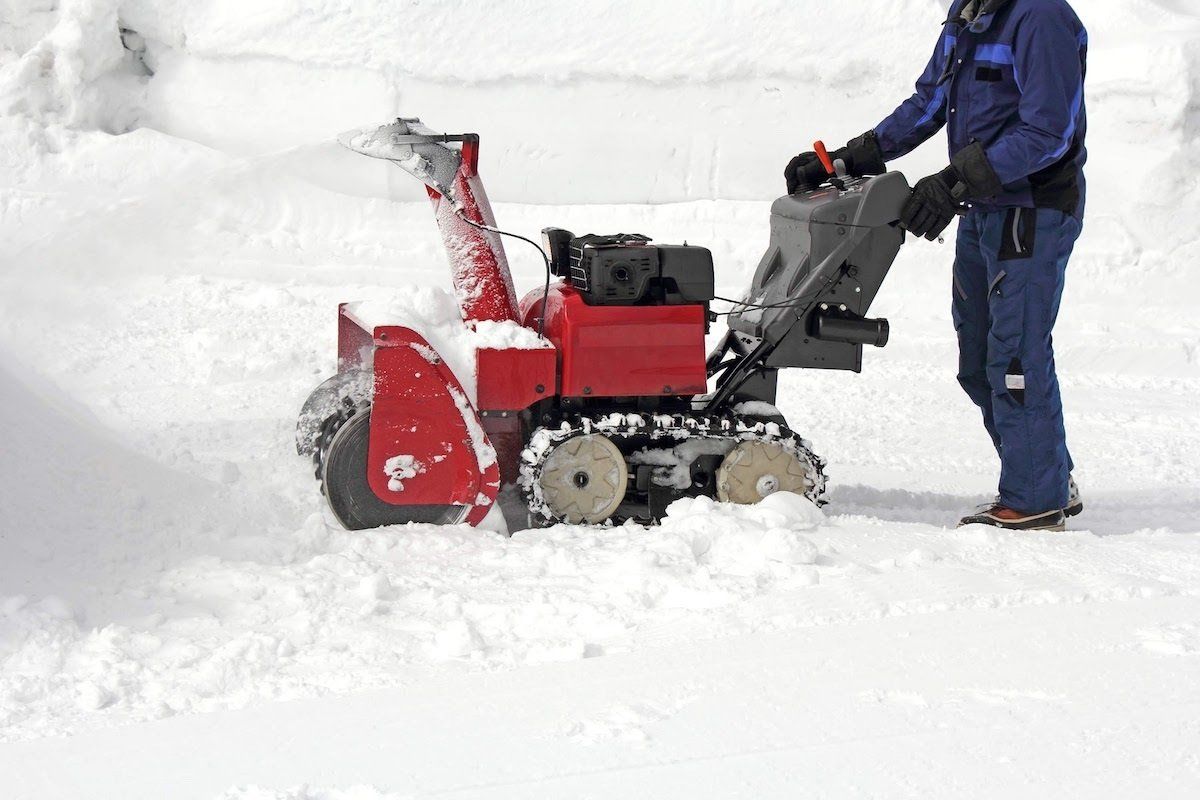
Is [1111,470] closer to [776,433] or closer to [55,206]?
[776,433]

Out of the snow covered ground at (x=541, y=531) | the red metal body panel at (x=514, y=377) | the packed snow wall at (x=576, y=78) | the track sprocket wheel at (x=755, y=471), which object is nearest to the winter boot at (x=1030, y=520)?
the snow covered ground at (x=541, y=531)

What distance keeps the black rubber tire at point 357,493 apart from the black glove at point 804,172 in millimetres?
1587

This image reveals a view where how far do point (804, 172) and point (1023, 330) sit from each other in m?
0.90

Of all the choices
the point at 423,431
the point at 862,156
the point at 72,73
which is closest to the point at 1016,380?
the point at 862,156

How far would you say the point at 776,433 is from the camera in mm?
3805

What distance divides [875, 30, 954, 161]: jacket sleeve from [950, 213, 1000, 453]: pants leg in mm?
361

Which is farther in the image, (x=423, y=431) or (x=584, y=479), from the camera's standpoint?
(x=584, y=479)

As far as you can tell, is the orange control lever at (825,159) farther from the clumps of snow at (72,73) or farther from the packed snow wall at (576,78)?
the clumps of snow at (72,73)

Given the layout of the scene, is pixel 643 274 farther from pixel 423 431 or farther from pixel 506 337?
pixel 423 431

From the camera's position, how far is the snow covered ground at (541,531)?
2469mm

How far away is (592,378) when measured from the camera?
3.74 m

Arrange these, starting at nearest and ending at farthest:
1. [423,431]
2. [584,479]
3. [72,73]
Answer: [423,431] < [584,479] < [72,73]

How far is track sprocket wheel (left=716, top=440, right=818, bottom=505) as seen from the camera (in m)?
3.81

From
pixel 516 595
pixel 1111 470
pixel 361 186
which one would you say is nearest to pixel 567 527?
pixel 516 595
